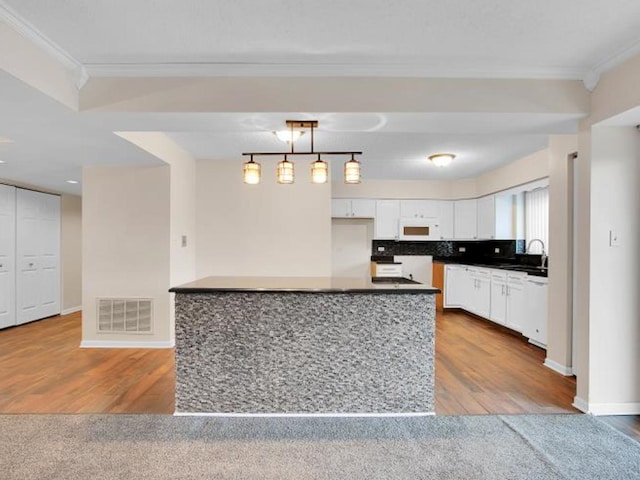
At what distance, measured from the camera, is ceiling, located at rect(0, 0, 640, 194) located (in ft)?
6.57

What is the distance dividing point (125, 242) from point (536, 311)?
4.88 meters

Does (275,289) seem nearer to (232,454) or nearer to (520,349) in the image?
(232,454)

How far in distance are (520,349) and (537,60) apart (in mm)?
3208

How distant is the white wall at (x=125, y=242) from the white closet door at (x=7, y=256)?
199 centimetres

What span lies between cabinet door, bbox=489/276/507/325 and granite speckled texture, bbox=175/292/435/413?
298 cm

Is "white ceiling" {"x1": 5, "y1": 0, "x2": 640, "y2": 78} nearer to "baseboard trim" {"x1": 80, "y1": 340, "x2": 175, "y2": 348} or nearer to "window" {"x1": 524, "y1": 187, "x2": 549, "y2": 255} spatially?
"baseboard trim" {"x1": 80, "y1": 340, "x2": 175, "y2": 348}

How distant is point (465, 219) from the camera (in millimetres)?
6824

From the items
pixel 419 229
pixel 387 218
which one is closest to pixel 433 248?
pixel 419 229

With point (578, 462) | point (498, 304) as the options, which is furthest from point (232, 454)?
point (498, 304)

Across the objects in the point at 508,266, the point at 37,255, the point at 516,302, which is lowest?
the point at 516,302

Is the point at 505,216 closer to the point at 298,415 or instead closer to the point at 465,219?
the point at 465,219

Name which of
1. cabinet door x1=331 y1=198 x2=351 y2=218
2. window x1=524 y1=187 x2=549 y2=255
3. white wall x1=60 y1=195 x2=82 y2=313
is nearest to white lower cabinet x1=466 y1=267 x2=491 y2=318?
window x1=524 y1=187 x2=549 y2=255

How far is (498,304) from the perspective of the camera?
5.25 m

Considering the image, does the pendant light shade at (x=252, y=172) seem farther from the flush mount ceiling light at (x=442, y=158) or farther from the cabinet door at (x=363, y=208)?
the cabinet door at (x=363, y=208)
